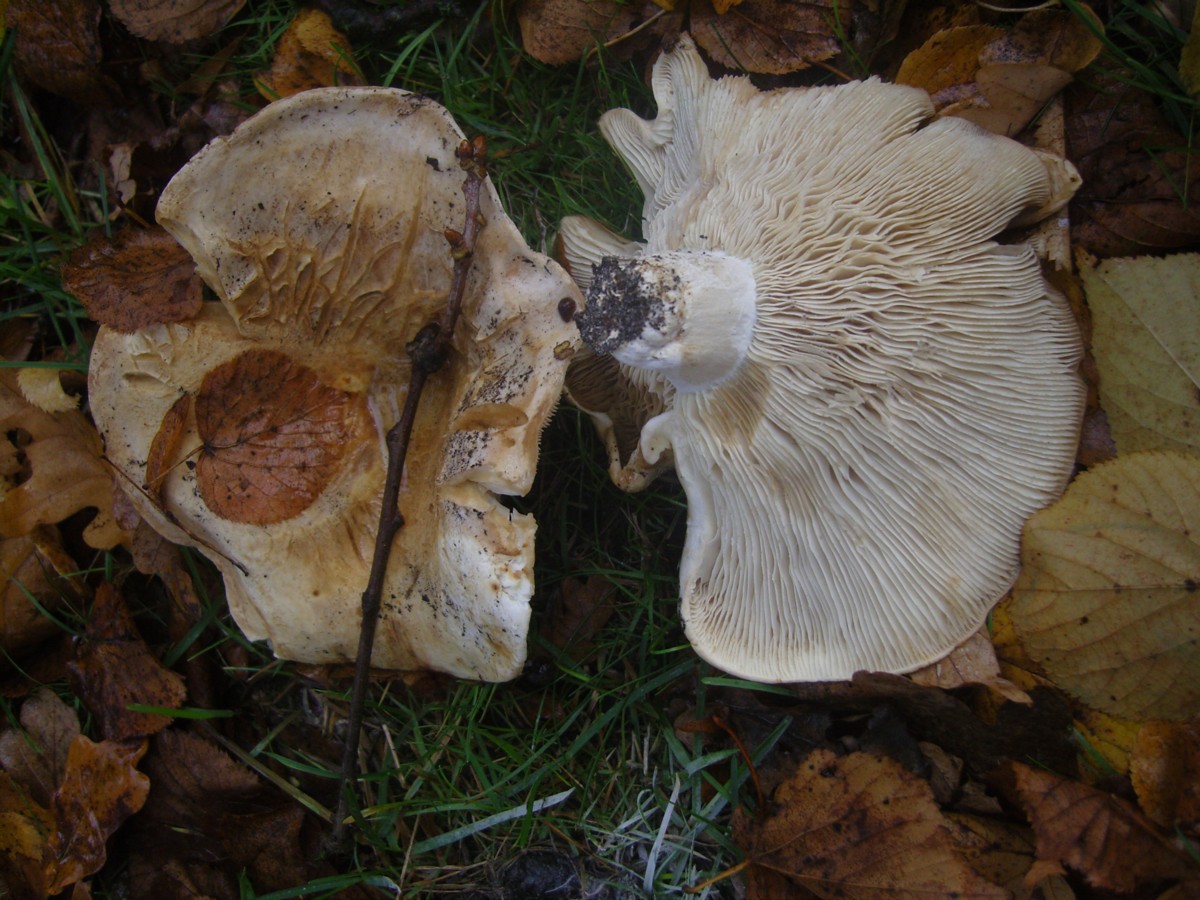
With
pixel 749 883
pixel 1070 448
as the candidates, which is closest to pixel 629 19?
pixel 1070 448

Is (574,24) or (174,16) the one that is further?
(174,16)

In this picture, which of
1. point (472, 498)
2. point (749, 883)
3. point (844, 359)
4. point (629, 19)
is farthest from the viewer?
point (629, 19)

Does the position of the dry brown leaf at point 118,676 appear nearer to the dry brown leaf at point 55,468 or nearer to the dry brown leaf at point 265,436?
the dry brown leaf at point 55,468

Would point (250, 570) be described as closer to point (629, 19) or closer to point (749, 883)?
point (749, 883)

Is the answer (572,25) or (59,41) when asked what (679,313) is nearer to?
(572,25)

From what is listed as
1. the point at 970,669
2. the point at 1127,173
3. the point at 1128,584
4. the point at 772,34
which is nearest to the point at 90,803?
the point at 970,669

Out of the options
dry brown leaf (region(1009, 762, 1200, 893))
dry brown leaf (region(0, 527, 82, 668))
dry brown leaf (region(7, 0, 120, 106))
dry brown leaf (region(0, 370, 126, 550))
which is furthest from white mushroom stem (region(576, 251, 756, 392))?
dry brown leaf (region(7, 0, 120, 106))

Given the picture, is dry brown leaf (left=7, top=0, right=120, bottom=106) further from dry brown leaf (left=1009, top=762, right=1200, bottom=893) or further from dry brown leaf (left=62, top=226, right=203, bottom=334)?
dry brown leaf (left=1009, top=762, right=1200, bottom=893)
